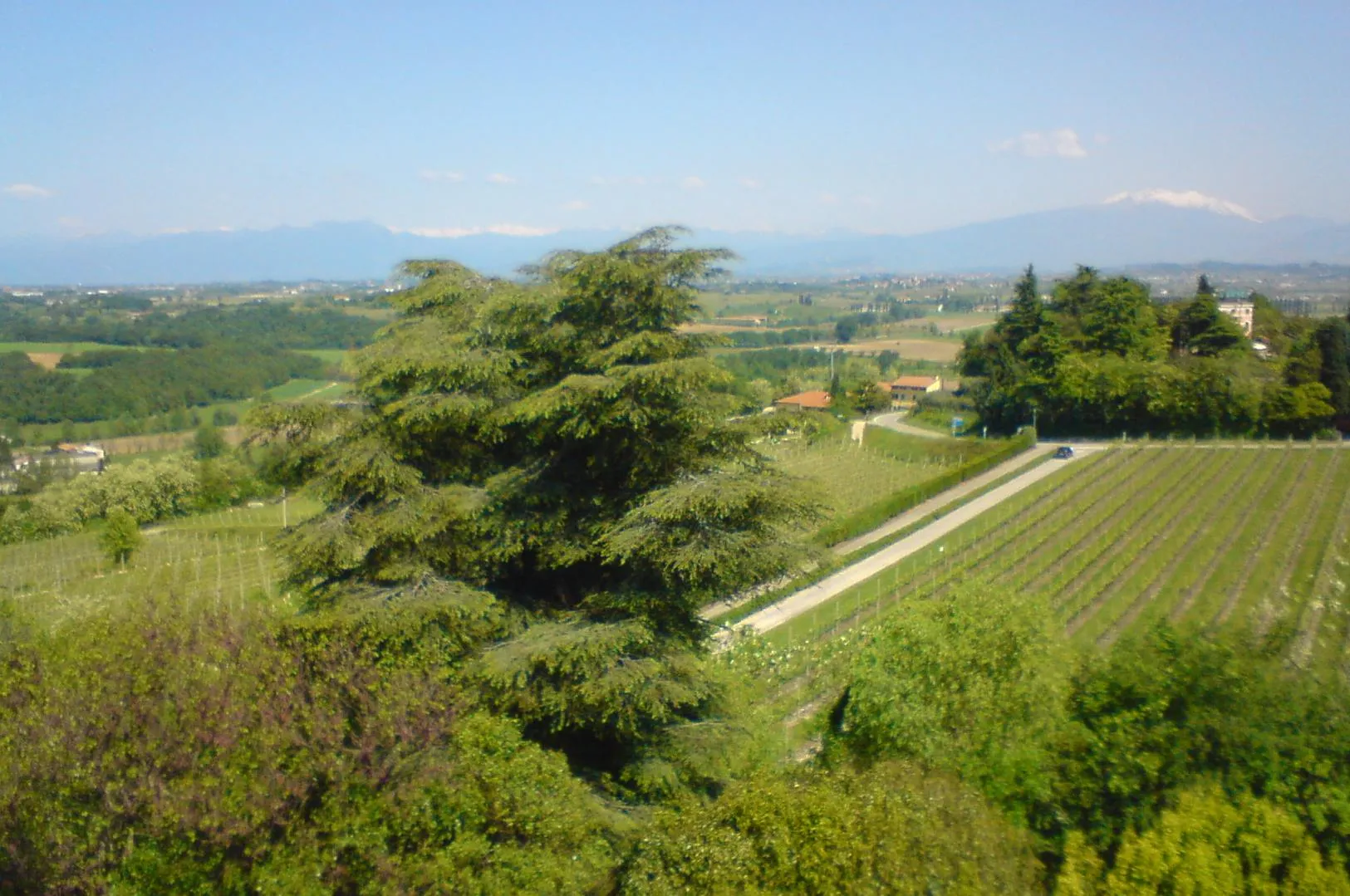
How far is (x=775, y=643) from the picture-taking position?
1322 cm

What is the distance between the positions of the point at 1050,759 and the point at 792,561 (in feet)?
7.21

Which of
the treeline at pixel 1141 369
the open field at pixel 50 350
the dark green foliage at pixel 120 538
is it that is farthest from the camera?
the open field at pixel 50 350

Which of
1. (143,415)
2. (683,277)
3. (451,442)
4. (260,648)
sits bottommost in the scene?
(143,415)

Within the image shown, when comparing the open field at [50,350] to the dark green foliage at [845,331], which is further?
the dark green foliage at [845,331]

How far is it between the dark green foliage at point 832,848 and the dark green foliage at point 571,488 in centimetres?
154

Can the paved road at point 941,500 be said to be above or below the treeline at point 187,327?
below

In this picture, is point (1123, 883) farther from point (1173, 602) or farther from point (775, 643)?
point (1173, 602)

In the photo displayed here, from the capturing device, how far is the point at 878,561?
17562mm

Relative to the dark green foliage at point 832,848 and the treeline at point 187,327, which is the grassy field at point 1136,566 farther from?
the treeline at point 187,327

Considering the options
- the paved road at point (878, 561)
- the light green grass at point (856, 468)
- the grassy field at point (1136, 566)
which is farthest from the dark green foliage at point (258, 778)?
the light green grass at point (856, 468)

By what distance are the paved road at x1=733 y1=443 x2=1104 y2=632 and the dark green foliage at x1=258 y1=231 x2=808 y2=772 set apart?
517cm

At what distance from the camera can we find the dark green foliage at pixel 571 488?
6.34 metres

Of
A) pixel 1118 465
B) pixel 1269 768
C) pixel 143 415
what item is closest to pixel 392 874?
pixel 1269 768

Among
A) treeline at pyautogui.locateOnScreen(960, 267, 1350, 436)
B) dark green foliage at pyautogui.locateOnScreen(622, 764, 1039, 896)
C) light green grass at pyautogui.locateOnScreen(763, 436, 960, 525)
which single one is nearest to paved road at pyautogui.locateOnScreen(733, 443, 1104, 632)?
light green grass at pyautogui.locateOnScreen(763, 436, 960, 525)
